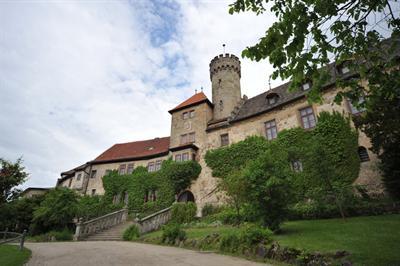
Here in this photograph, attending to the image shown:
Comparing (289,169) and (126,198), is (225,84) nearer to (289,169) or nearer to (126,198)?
(126,198)

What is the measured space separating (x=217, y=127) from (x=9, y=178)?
1989 cm

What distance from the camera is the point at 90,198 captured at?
28.2 meters

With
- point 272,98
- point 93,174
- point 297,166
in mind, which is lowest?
point 297,166

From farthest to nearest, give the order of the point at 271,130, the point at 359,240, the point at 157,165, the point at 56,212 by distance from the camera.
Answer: the point at 157,165 < the point at 271,130 < the point at 56,212 < the point at 359,240

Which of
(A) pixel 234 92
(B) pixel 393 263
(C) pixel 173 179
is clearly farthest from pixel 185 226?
(A) pixel 234 92

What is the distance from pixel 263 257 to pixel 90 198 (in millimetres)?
26067

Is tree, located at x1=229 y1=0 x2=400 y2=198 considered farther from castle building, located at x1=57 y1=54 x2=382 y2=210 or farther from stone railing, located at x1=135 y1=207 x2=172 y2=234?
stone railing, located at x1=135 y1=207 x2=172 y2=234

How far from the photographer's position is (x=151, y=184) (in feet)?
87.3

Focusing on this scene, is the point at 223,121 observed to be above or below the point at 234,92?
below

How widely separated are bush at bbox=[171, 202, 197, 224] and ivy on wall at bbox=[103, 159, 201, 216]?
150 inches

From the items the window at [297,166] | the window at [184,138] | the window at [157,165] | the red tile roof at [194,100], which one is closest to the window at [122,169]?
the window at [157,165]

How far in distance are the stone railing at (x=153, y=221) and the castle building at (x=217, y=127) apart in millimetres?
4601

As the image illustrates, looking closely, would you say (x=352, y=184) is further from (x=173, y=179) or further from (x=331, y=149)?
(x=173, y=179)

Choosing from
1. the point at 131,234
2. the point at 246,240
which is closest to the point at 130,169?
the point at 131,234
